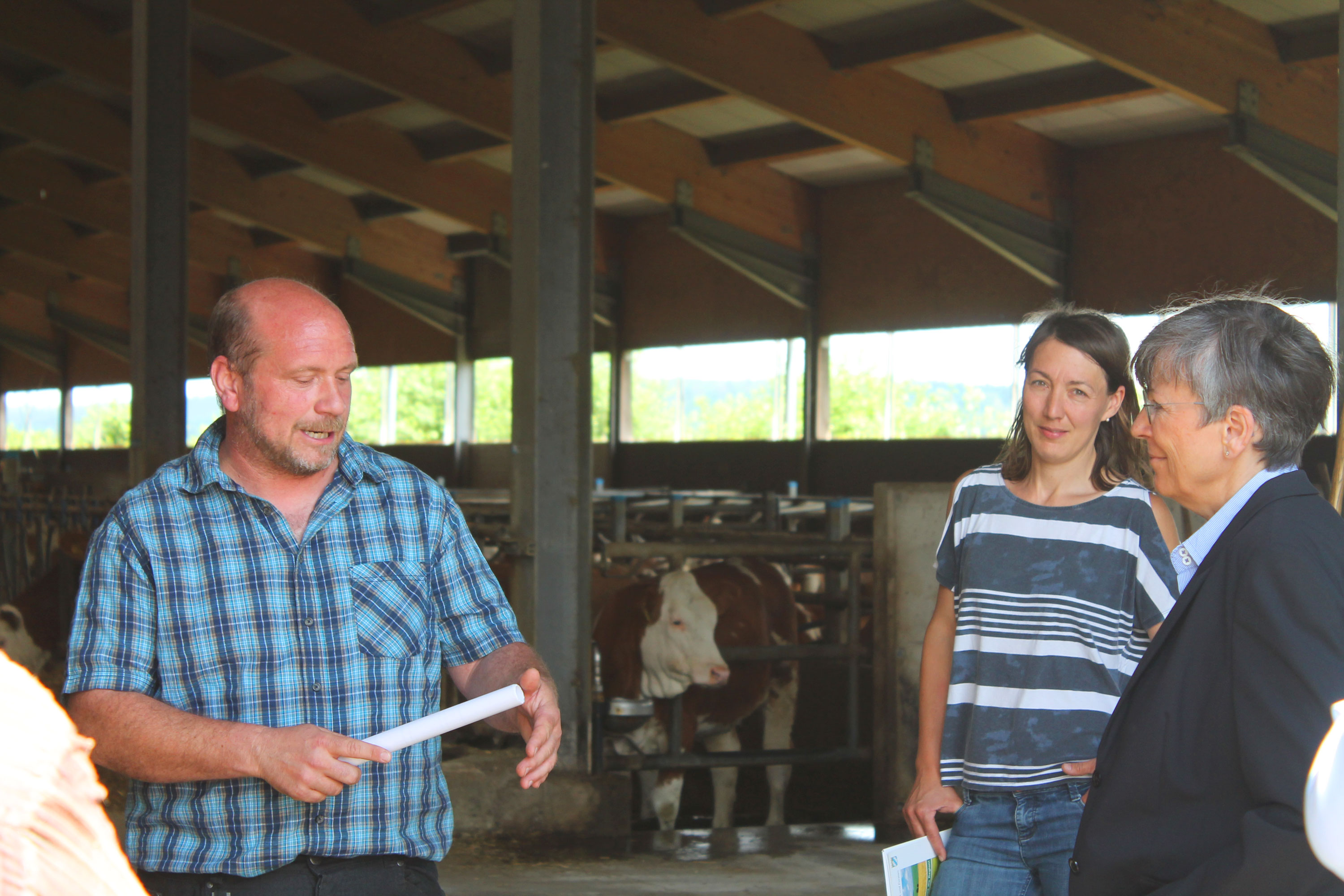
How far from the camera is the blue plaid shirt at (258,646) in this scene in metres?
1.71

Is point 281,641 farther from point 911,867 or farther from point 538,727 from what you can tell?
point 911,867

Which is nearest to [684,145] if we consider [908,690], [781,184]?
[781,184]

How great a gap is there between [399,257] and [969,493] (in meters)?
16.1

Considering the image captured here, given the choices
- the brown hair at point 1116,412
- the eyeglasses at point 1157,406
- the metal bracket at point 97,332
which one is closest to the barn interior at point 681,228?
the brown hair at point 1116,412

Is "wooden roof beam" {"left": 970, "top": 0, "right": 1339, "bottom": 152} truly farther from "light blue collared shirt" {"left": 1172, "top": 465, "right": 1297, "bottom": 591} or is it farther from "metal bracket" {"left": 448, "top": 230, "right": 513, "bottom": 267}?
"metal bracket" {"left": 448, "top": 230, "right": 513, "bottom": 267}

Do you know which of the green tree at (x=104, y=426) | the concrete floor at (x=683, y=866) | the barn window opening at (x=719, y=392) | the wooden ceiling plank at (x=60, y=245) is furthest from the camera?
the green tree at (x=104, y=426)

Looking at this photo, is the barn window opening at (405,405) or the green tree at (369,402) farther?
the green tree at (369,402)

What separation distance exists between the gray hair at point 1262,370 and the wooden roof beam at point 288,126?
10.6 meters

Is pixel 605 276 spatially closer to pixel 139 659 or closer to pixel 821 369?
pixel 821 369

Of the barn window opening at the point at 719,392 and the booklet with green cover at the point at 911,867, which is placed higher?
the barn window opening at the point at 719,392

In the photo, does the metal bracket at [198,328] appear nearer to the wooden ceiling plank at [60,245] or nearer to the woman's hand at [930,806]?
the wooden ceiling plank at [60,245]

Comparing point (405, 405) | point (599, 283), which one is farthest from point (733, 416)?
point (405, 405)

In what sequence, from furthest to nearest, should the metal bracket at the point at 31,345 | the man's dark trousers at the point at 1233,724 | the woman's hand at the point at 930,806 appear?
the metal bracket at the point at 31,345 → the woman's hand at the point at 930,806 → the man's dark trousers at the point at 1233,724

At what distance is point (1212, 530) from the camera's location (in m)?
1.49
